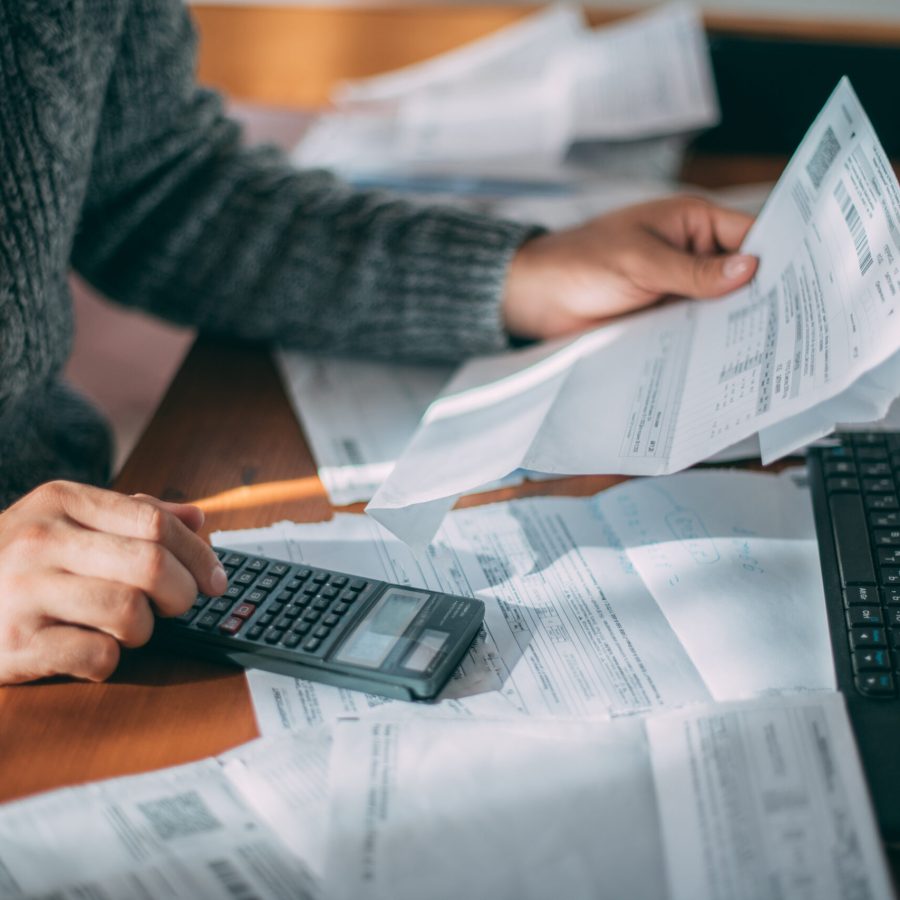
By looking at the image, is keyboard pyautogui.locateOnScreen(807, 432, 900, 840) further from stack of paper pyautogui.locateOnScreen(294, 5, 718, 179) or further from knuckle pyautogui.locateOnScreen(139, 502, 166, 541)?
stack of paper pyautogui.locateOnScreen(294, 5, 718, 179)

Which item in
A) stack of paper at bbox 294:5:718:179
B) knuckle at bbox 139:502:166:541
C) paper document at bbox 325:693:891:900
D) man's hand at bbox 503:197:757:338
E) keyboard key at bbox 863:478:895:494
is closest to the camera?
paper document at bbox 325:693:891:900

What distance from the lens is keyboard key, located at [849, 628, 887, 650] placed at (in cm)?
49

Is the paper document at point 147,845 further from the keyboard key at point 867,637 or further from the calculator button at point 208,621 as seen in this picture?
the keyboard key at point 867,637

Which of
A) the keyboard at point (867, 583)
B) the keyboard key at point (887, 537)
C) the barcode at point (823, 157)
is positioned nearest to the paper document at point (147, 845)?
the keyboard at point (867, 583)

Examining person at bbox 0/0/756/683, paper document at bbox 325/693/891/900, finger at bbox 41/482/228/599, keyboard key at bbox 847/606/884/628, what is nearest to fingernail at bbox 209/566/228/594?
finger at bbox 41/482/228/599

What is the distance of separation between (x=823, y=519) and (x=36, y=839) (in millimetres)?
438

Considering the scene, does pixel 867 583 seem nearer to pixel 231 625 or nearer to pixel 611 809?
pixel 611 809

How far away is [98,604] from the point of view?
474mm

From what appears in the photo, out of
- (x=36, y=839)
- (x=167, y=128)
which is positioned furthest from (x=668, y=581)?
(x=167, y=128)

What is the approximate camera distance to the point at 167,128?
80 centimetres

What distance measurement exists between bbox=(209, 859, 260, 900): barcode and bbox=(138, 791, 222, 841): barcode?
0.02 metres

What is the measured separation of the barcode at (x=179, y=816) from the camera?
1.36ft

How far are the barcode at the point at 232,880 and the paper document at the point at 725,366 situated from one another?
0.64 ft

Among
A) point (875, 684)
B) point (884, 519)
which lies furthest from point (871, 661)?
point (884, 519)
